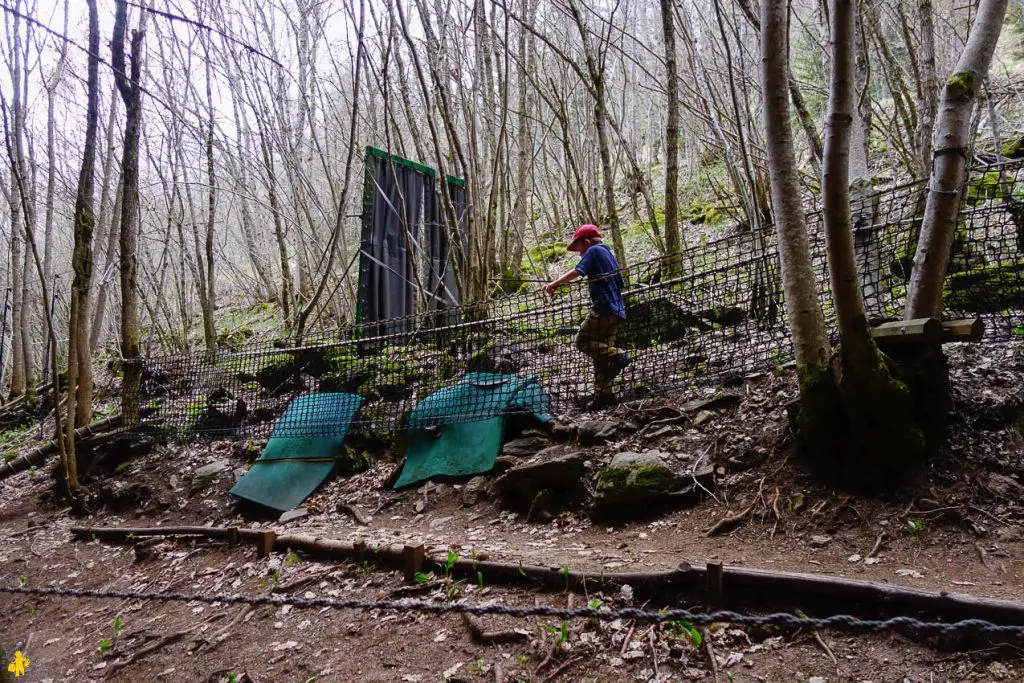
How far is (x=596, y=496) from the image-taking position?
2.98 m

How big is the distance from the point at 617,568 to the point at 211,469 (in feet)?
12.1

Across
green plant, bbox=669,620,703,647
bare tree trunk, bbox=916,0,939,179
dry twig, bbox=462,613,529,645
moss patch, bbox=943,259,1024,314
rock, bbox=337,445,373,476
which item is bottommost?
dry twig, bbox=462,613,529,645

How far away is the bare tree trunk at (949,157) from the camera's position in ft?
7.70

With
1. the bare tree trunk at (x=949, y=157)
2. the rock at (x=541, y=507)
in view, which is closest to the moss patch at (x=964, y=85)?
the bare tree trunk at (x=949, y=157)

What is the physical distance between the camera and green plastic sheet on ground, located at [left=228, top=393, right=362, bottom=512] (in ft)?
13.7

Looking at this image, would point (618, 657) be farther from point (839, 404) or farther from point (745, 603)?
point (839, 404)

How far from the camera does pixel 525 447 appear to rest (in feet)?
12.2

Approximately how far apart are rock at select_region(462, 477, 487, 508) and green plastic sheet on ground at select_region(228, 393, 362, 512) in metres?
1.24

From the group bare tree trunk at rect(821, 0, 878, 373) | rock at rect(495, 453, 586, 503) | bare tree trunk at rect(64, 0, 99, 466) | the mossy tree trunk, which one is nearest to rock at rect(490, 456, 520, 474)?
rock at rect(495, 453, 586, 503)

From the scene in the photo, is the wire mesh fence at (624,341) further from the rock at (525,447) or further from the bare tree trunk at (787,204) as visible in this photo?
the bare tree trunk at (787,204)

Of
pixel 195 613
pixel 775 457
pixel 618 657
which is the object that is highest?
pixel 775 457

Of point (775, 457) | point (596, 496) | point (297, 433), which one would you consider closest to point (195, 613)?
point (297, 433)

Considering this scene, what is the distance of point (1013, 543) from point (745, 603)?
101 centimetres

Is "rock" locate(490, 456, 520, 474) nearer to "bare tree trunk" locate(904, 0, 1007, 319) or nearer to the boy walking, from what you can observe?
the boy walking
